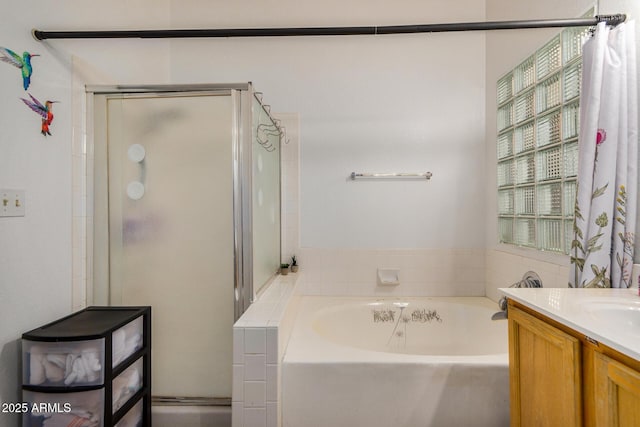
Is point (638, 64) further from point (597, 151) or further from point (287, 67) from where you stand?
point (287, 67)

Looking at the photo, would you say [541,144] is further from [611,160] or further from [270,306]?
[270,306]

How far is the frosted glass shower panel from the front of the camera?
70.1 inches

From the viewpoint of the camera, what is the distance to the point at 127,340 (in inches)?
55.1

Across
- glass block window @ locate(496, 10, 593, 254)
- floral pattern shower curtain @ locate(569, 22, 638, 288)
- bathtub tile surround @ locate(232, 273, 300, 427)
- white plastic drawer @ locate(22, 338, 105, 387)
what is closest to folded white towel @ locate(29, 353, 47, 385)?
white plastic drawer @ locate(22, 338, 105, 387)

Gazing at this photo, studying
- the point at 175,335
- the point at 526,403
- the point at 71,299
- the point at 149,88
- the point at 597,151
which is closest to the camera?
the point at 526,403

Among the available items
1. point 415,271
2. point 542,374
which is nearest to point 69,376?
point 542,374

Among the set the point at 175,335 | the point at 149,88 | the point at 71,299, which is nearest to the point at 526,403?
the point at 175,335

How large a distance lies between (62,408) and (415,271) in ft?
7.13

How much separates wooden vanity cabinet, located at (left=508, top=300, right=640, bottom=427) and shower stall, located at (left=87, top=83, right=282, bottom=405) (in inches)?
48.9

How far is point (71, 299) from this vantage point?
1575mm

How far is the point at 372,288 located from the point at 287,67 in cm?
188

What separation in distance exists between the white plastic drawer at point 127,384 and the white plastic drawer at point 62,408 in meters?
0.10

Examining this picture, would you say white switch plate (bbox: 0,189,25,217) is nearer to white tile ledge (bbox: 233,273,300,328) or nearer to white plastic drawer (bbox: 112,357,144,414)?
white plastic drawer (bbox: 112,357,144,414)

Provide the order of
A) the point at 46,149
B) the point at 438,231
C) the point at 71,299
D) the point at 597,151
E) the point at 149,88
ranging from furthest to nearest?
the point at 438,231 < the point at 149,88 < the point at 71,299 < the point at 46,149 < the point at 597,151
